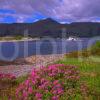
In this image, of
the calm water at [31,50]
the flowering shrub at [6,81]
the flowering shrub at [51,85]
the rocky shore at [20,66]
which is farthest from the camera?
the calm water at [31,50]

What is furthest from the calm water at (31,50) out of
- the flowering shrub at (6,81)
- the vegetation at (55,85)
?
the vegetation at (55,85)

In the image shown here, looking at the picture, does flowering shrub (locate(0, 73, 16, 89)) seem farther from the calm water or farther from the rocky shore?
the calm water

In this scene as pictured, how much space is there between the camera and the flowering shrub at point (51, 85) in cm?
998

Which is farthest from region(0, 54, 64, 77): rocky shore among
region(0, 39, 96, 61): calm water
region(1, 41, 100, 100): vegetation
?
region(1, 41, 100, 100): vegetation

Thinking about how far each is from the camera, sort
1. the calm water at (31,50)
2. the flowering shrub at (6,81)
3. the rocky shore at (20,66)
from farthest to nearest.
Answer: the calm water at (31,50)
the rocky shore at (20,66)
the flowering shrub at (6,81)

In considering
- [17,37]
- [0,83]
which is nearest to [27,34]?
[17,37]

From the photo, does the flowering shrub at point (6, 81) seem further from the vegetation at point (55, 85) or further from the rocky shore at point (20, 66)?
the rocky shore at point (20, 66)

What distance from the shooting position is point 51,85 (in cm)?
1027

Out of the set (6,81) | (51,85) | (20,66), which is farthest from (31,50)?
(51,85)

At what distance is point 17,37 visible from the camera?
608 ft

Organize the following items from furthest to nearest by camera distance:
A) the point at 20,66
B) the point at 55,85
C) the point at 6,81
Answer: the point at 20,66
the point at 6,81
the point at 55,85

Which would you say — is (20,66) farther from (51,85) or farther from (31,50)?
(31,50)

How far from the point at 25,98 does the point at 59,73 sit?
1.62 m

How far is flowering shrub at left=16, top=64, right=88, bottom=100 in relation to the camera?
9984 millimetres
